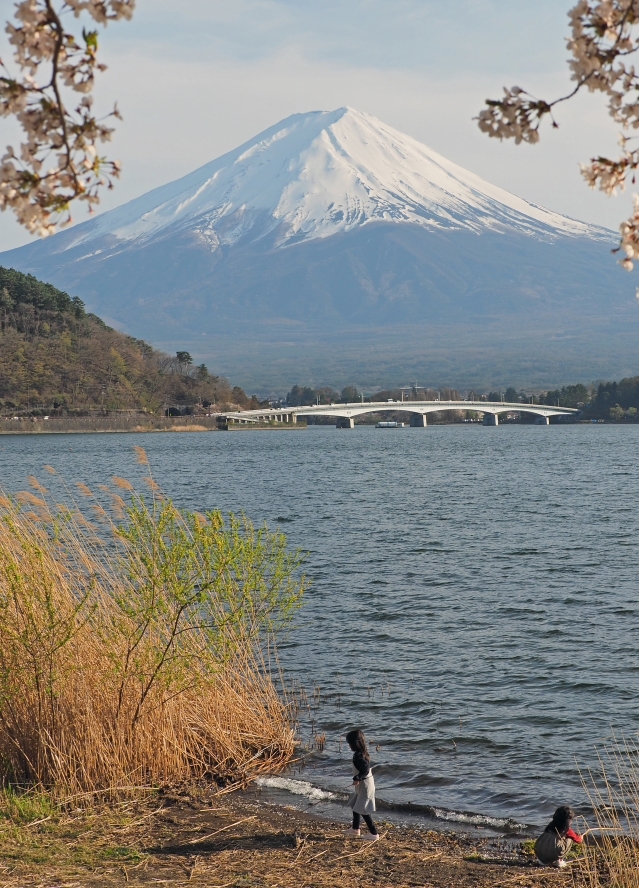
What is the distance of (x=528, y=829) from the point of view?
8.84 meters

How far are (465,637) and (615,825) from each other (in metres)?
8.06

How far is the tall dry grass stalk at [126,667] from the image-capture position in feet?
26.2

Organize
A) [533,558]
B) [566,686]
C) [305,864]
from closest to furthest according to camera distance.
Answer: [305,864], [566,686], [533,558]

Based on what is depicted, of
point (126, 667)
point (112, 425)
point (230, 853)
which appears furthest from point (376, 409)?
point (230, 853)

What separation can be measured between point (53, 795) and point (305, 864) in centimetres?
200

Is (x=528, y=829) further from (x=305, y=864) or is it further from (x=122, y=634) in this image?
(x=122, y=634)

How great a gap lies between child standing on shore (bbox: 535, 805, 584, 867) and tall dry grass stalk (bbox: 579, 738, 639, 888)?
158 mm

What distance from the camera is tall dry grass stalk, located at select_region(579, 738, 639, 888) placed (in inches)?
268

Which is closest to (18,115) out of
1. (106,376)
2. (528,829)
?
(528,829)

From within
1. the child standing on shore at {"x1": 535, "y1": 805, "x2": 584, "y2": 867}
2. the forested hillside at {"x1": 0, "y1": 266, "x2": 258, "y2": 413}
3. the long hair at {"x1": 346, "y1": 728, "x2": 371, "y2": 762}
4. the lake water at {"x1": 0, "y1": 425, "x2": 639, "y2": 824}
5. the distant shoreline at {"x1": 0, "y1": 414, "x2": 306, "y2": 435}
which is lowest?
the lake water at {"x1": 0, "y1": 425, "x2": 639, "y2": 824}

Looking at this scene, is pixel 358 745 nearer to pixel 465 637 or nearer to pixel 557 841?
pixel 557 841

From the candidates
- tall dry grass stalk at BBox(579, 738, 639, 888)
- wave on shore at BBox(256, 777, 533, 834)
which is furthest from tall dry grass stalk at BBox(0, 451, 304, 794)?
tall dry grass stalk at BBox(579, 738, 639, 888)

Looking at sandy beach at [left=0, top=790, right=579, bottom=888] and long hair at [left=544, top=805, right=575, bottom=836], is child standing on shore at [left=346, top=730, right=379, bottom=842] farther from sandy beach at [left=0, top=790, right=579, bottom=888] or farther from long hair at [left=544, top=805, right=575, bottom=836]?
long hair at [left=544, top=805, right=575, bottom=836]

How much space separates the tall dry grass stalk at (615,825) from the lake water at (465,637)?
28 cm
